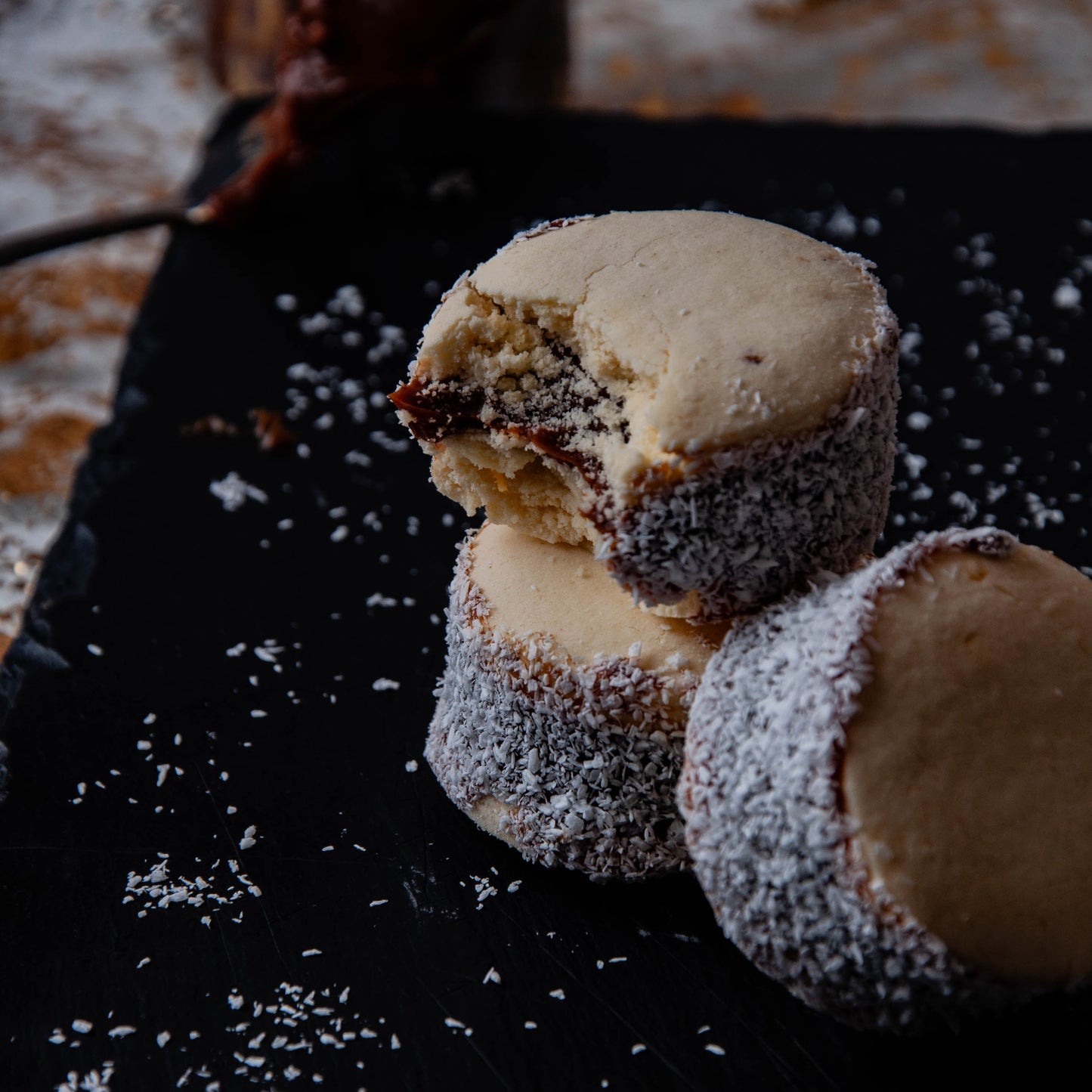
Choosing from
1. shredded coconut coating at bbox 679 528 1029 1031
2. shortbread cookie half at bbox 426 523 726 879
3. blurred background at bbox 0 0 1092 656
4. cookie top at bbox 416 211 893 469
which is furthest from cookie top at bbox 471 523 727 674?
blurred background at bbox 0 0 1092 656

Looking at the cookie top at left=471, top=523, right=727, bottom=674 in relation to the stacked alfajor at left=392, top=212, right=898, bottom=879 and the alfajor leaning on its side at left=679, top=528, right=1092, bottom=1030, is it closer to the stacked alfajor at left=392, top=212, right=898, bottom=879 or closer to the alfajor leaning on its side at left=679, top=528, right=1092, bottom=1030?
the stacked alfajor at left=392, top=212, right=898, bottom=879

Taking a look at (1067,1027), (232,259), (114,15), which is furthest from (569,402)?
(114,15)

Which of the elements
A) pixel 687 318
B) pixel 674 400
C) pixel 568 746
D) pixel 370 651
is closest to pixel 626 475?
pixel 674 400

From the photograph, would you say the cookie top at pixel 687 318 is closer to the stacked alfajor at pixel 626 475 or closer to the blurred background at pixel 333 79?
the stacked alfajor at pixel 626 475

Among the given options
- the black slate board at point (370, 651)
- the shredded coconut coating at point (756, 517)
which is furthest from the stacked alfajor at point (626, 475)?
the black slate board at point (370, 651)

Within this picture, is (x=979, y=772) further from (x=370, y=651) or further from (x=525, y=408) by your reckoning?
(x=370, y=651)
